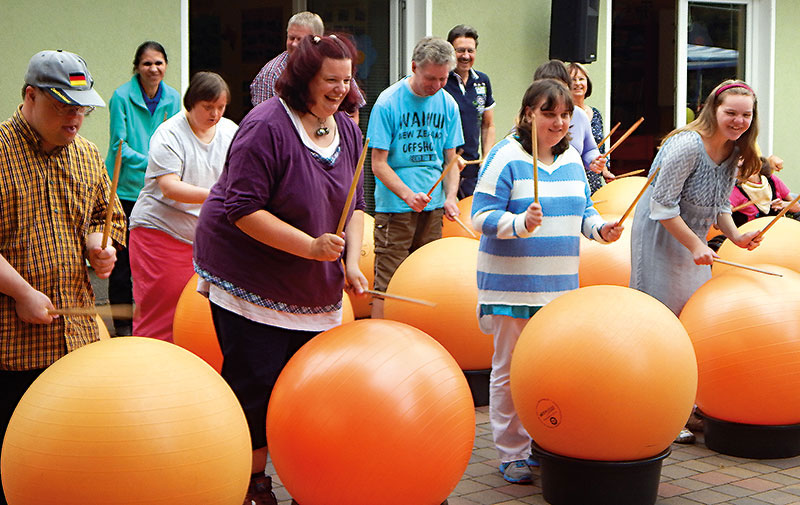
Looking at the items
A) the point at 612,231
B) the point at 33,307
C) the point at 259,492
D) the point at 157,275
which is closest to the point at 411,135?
the point at 157,275

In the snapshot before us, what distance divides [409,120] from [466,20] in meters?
4.49

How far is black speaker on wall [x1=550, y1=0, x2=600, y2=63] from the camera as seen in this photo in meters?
11.5

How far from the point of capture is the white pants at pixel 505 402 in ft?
17.3

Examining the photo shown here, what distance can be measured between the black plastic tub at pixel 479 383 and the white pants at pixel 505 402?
3.96 ft

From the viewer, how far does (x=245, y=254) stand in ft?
14.0

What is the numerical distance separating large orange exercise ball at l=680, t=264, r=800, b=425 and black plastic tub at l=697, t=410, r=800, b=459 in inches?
2.0

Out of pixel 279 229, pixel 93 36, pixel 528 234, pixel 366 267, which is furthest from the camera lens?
pixel 93 36

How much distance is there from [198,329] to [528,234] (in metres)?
2.12

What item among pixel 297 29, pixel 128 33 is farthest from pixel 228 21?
pixel 297 29

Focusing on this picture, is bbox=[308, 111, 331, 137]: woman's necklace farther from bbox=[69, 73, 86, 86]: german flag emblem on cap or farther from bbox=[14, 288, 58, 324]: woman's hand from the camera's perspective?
bbox=[14, 288, 58, 324]: woman's hand

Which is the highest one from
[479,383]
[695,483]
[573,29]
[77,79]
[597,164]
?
[573,29]

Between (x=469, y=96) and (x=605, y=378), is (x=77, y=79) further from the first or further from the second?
(x=469, y=96)

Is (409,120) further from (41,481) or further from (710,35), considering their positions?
(710,35)

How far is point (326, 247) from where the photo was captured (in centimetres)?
396
